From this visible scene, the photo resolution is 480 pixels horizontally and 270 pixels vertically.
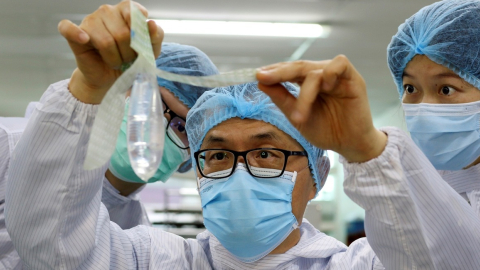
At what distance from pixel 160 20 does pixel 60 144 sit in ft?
13.2

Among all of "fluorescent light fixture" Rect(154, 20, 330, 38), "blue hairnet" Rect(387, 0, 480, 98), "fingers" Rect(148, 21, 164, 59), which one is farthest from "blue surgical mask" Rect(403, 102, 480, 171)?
"fluorescent light fixture" Rect(154, 20, 330, 38)

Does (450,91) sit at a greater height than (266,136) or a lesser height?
greater

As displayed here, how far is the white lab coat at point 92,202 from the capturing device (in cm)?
116

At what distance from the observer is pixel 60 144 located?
119 cm

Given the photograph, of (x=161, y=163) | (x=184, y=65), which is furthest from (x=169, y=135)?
(x=184, y=65)

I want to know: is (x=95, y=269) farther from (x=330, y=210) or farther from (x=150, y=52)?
(x=330, y=210)

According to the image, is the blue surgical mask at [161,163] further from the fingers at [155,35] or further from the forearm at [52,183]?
the fingers at [155,35]

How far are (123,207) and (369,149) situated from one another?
56.5 inches

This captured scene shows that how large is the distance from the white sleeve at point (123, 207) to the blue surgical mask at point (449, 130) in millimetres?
1281

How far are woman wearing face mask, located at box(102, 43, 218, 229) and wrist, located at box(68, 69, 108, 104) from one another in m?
0.66

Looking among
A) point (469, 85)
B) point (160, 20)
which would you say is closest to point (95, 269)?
point (469, 85)

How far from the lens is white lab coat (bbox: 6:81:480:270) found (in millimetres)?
1160

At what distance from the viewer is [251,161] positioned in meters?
1.52

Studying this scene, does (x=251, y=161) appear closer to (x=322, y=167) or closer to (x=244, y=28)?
(x=322, y=167)
